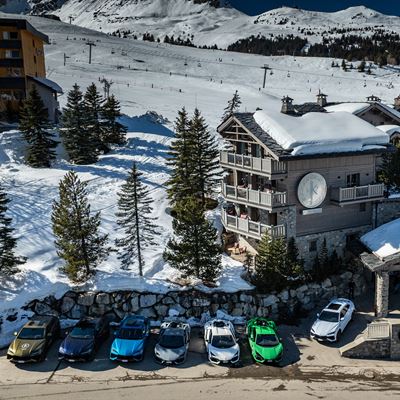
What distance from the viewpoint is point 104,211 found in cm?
3494

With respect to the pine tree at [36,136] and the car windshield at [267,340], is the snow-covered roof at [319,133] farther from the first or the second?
the pine tree at [36,136]

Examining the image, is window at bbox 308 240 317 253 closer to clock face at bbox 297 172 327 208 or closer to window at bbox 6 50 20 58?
clock face at bbox 297 172 327 208

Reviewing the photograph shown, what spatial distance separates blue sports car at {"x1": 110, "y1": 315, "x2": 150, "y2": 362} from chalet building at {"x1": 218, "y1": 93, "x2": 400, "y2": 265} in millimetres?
9164

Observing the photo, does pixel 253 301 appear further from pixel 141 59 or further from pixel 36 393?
pixel 141 59

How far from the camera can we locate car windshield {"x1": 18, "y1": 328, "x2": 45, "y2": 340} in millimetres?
23161

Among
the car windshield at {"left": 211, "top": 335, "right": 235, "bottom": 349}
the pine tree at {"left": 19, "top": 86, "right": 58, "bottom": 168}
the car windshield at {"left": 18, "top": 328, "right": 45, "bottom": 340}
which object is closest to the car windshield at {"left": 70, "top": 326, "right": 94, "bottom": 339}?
the car windshield at {"left": 18, "top": 328, "right": 45, "bottom": 340}

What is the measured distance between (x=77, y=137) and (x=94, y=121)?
3.42 metres

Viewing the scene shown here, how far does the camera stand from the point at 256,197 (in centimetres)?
2906

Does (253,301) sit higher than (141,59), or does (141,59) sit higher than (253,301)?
(141,59)

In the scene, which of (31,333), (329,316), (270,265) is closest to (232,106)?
(270,265)

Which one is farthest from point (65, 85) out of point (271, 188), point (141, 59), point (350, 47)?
point (350, 47)

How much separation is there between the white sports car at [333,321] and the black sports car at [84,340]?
11030 millimetres

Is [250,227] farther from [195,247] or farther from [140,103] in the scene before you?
[140,103]

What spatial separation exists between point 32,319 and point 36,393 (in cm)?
520
